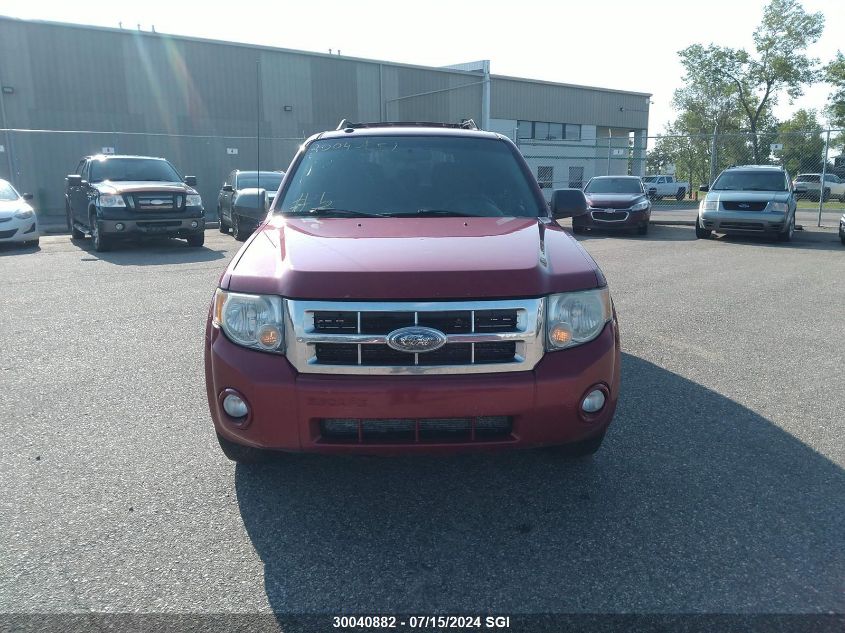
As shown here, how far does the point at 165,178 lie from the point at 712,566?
13.3 meters

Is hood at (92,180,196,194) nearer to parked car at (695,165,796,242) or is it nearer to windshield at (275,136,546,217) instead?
windshield at (275,136,546,217)

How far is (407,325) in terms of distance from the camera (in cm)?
272

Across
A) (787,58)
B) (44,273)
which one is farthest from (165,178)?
(787,58)

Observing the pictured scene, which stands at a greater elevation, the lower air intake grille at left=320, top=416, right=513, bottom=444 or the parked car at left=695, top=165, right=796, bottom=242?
the parked car at left=695, top=165, right=796, bottom=242

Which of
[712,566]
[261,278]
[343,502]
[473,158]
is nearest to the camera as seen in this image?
[712,566]

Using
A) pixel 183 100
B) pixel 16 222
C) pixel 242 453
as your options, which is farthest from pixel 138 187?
pixel 183 100

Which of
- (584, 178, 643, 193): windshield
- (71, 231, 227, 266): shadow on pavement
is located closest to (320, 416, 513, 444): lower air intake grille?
(71, 231, 227, 266): shadow on pavement

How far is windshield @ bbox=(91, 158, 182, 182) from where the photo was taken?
531 inches

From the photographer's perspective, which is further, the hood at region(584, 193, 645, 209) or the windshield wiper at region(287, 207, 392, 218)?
the hood at region(584, 193, 645, 209)

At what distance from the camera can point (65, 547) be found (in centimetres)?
276

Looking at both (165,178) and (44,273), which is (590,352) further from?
(165,178)

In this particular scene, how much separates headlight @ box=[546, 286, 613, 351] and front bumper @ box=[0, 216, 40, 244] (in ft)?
44.6

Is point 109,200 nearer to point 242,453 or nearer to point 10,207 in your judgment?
point 10,207

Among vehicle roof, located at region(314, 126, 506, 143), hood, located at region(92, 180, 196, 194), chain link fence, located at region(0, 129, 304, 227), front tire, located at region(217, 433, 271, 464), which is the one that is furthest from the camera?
chain link fence, located at region(0, 129, 304, 227)
